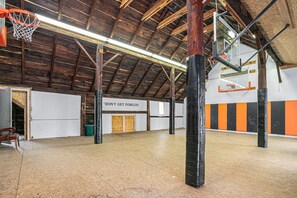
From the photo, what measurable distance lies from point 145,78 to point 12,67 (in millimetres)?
6860

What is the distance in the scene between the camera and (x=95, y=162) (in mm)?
4191

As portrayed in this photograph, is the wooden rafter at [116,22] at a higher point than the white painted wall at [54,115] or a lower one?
higher

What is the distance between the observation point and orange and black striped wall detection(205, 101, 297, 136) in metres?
8.76

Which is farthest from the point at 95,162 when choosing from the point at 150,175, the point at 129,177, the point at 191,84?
the point at 191,84

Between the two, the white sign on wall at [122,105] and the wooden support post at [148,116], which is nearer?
the white sign on wall at [122,105]

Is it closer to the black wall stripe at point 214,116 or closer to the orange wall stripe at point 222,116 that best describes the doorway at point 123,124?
the black wall stripe at point 214,116

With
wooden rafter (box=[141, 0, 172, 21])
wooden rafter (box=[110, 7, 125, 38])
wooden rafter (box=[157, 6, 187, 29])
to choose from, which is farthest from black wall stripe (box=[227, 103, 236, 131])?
wooden rafter (box=[110, 7, 125, 38])

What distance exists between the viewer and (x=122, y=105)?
35.6ft

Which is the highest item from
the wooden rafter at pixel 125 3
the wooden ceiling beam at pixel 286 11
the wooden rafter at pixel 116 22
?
the wooden rafter at pixel 125 3

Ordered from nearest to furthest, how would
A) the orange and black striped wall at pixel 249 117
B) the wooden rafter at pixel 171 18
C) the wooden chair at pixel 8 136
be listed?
the wooden chair at pixel 8 136 < the wooden rafter at pixel 171 18 < the orange and black striped wall at pixel 249 117

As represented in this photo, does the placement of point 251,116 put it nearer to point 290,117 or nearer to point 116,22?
point 290,117

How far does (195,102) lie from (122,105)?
8293 mm

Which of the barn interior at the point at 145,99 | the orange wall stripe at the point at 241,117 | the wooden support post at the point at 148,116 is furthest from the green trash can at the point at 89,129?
the orange wall stripe at the point at 241,117

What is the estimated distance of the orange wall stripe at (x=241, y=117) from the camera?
10.3 meters
